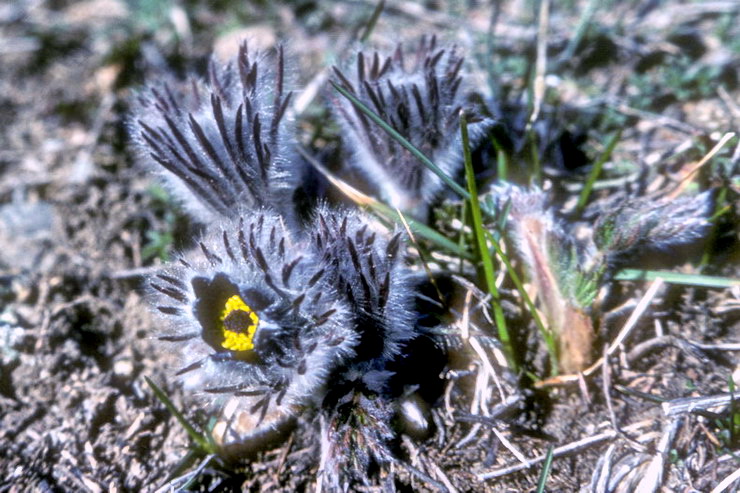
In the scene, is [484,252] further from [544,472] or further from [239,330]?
[239,330]

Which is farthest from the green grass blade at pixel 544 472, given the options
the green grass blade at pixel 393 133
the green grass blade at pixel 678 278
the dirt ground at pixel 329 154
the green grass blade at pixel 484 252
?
the green grass blade at pixel 393 133

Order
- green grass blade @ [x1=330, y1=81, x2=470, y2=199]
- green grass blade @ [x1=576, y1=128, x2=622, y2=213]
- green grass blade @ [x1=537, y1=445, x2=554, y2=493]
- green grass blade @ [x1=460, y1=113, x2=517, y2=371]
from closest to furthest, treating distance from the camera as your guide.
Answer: green grass blade @ [x1=537, y1=445, x2=554, y2=493] < green grass blade @ [x1=460, y1=113, x2=517, y2=371] < green grass blade @ [x1=330, y1=81, x2=470, y2=199] < green grass blade @ [x1=576, y1=128, x2=622, y2=213]

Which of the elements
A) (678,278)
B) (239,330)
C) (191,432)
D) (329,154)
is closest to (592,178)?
(678,278)

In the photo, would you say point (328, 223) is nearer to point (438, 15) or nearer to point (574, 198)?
point (574, 198)

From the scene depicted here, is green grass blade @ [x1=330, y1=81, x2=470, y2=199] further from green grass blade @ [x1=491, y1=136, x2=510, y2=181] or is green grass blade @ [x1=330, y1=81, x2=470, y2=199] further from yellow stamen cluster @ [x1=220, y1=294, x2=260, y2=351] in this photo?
yellow stamen cluster @ [x1=220, y1=294, x2=260, y2=351]

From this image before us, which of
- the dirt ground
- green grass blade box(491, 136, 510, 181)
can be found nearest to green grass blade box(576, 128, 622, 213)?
the dirt ground

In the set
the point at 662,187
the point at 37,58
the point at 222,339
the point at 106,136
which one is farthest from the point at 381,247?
the point at 37,58
